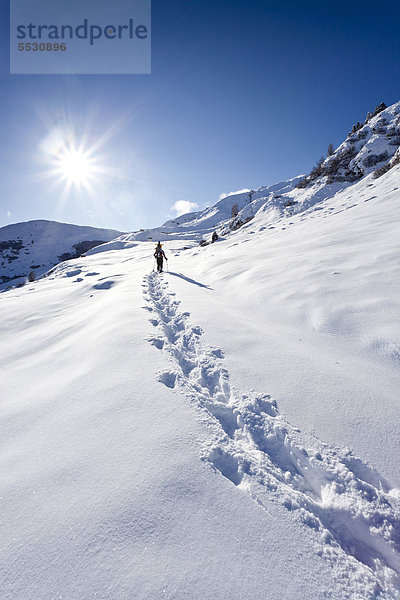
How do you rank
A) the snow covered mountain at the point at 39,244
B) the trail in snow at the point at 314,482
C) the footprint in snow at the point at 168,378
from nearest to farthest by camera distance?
the trail in snow at the point at 314,482 < the footprint in snow at the point at 168,378 < the snow covered mountain at the point at 39,244

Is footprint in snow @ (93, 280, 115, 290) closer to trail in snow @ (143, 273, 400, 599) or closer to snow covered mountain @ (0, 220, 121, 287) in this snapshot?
trail in snow @ (143, 273, 400, 599)

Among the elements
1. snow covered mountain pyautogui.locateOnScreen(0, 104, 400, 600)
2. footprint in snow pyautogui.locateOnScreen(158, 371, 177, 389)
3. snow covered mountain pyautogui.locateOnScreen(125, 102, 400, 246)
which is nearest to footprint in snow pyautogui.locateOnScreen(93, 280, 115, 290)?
snow covered mountain pyautogui.locateOnScreen(0, 104, 400, 600)

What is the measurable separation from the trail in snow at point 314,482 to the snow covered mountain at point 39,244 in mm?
91146

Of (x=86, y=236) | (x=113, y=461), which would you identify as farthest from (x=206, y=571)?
(x=86, y=236)

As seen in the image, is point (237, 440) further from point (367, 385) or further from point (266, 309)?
point (266, 309)

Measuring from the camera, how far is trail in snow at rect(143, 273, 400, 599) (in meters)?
1.68

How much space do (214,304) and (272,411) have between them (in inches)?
156

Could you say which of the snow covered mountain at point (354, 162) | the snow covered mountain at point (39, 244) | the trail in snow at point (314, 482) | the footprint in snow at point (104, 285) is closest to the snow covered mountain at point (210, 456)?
the trail in snow at point (314, 482)

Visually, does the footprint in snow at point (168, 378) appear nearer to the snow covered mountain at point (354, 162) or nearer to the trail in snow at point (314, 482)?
the trail in snow at point (314, 482)

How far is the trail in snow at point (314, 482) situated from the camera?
66.3 inches

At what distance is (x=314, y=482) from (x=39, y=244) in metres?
134

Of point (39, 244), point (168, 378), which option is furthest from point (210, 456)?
point (39, 244)

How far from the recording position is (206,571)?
1.49 meters

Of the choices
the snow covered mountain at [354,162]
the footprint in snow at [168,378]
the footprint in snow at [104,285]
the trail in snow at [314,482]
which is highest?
the snow covered mountain at [354,162]
